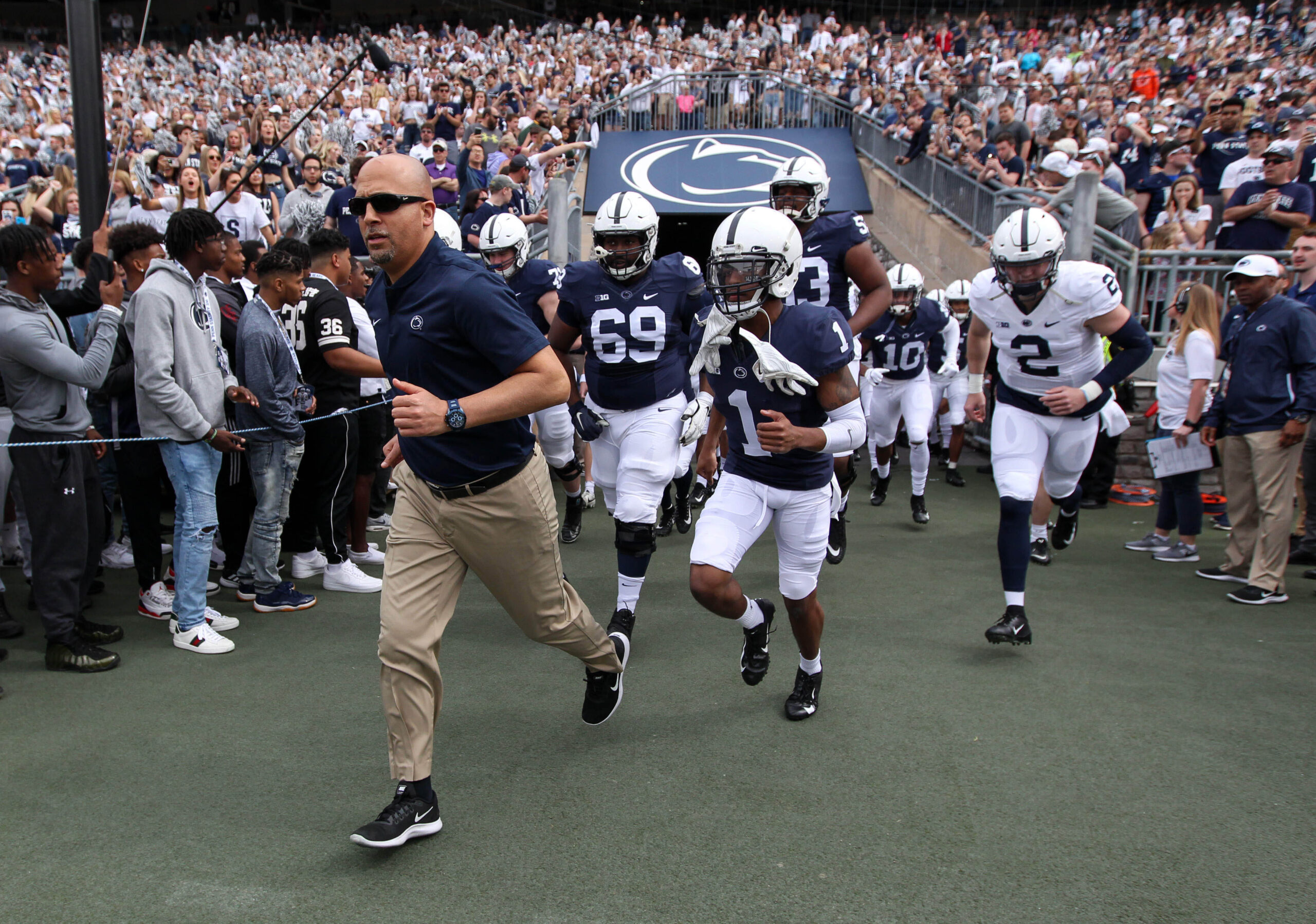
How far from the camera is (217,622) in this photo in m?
5.31

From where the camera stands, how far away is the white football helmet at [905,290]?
8492 millimetres

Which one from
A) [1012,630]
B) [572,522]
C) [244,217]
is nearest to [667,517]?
[572,522]

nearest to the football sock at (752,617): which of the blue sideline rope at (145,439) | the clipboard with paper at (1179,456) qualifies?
the blue sideline rope at (145,439)

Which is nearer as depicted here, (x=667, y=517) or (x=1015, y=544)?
(x=1015, y=544)

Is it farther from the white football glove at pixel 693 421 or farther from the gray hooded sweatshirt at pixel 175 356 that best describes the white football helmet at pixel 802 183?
the gray hooded sweatshirt at pixel 175 356

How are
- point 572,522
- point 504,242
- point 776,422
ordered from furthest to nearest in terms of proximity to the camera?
point 572,522
point 504,242
point 776,422

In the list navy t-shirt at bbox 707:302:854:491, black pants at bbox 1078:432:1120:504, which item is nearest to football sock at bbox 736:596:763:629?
navy t-shirt at bbox 707:302:854:491

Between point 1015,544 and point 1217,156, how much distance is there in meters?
8.60

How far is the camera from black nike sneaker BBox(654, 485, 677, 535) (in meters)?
7.61

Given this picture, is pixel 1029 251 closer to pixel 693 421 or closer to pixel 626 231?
pixel 693 421

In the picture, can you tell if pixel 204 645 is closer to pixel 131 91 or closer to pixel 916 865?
pixel 916 865

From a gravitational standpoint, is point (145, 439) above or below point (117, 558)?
above

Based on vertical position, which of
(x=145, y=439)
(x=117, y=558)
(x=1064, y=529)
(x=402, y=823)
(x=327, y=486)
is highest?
(x=145, y=439)

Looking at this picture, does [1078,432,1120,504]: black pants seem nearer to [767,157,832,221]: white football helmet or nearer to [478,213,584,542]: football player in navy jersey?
[767,157,832,221]: white football helmet
